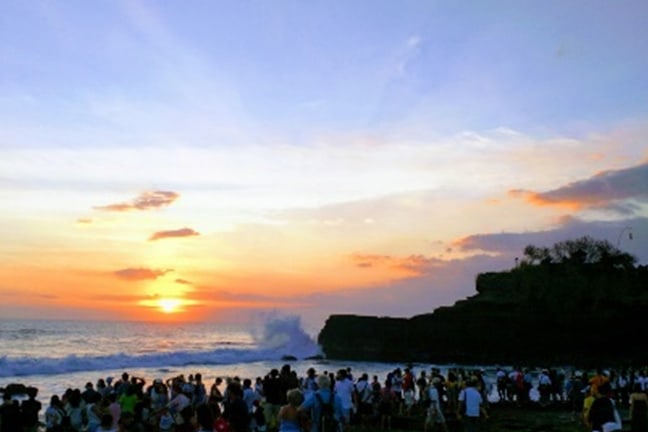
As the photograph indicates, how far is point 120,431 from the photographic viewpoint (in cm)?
973

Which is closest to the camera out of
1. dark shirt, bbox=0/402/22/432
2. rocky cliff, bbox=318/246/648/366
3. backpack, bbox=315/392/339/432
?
dark shirt, bbox=0/402/22/432

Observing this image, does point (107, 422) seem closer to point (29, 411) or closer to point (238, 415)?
point (238, 415)

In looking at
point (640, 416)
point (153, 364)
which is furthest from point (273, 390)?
point (153, 364)

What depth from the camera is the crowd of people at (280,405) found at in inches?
434

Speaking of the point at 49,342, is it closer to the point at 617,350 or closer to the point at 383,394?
the point at 617,350

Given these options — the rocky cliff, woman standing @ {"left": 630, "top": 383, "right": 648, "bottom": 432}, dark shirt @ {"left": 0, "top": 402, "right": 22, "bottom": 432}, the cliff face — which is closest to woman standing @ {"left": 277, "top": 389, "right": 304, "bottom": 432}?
dark shirt @ {"left": 0, "top": 402, "right": 22, "bottom": 432}

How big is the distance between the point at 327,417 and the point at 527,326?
60.4 meters

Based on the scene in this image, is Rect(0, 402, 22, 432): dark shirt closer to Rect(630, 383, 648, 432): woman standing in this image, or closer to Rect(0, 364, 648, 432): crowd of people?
Rect(0, 364, 648, 432): crowd of people

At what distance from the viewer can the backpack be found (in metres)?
15.1

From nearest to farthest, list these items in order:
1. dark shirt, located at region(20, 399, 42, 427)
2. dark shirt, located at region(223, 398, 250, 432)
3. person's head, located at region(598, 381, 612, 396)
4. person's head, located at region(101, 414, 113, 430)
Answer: person's head, located at region(101, 414, 113, 430)
dark shirt, located at region(223, 398, 250, 432)
person's head, located at region(598, 381, 612, 396)
dark shirt, located at region(20, 399, 42, 427)

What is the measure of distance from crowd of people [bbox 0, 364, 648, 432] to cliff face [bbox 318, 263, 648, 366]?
4047 cm

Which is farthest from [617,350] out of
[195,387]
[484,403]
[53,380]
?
[195,387]

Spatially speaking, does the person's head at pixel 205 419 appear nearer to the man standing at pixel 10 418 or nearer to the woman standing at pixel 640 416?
the man standing at pixel 10 418

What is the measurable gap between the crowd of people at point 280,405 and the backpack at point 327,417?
21 mm
